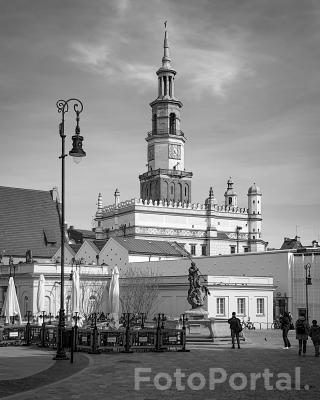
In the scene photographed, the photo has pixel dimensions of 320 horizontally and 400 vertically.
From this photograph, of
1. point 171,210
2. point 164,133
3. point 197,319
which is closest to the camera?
point 197,319

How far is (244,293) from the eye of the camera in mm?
56812

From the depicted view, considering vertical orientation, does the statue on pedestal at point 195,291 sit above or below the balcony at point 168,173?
below

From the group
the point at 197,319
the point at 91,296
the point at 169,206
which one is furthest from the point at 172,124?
the point at 197,319

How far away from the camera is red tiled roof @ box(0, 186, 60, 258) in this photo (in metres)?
75.5

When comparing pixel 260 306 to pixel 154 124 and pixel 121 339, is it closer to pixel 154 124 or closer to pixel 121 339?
pixel 121 339

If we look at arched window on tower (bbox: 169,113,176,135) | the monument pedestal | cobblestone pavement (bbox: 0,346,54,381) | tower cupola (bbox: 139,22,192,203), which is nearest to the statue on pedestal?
the monument pedestal

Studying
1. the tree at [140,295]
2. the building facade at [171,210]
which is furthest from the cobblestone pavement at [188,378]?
the building facade at [171,210]

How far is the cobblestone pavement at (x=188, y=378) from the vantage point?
1440 centimetres

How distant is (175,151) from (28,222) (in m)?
32.3

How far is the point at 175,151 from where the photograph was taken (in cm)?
10344

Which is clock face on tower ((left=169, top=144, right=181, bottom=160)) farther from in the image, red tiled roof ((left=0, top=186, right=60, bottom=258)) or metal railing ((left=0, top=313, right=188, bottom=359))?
metal railing ((left=0, top=313, right=188, bottom=359))

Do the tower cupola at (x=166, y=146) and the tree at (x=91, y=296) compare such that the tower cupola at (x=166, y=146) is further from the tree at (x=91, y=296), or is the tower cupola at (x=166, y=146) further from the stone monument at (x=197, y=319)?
the stone monument at (x=197, y=319)

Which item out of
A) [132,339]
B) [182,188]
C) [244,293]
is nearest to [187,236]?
[182,188]

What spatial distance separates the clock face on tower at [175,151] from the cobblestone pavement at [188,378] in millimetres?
78962
